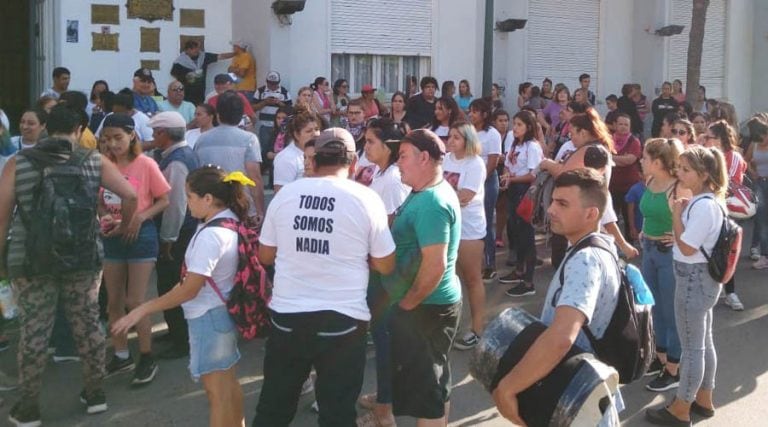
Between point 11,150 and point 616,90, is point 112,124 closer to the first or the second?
point 11,150

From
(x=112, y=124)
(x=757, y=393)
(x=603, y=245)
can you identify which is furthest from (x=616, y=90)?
(x=603, y=245)

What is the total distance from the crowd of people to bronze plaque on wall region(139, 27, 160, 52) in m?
3.84

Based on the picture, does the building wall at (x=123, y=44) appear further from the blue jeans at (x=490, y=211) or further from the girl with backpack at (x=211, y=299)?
the girl with backpack at (x=211, y=299)

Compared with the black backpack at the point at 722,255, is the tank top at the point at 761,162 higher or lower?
higher

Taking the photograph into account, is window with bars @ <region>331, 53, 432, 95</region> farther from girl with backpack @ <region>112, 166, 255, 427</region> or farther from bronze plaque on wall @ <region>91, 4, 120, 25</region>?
girl with backpack @ <region>112, 166, 255, 427</region>

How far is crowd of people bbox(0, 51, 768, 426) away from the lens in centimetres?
386

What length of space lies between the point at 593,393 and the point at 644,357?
40 centimetres

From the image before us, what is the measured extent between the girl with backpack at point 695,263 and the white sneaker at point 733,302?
2.97m

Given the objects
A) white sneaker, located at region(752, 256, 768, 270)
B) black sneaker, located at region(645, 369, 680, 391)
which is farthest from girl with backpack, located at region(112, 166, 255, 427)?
white sneaker, located at region(752, 256, 768, 270)

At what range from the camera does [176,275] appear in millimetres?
A: 6598

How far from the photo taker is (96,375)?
5.31 metres

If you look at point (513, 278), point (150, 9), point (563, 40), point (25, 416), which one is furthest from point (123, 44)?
point (563, 40)

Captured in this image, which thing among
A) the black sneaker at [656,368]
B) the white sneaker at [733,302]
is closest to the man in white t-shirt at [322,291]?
the black sneaker at [656,368]

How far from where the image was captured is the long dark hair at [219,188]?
4473 millimetres
